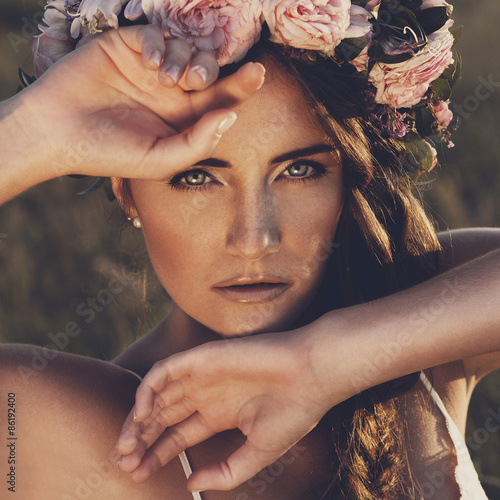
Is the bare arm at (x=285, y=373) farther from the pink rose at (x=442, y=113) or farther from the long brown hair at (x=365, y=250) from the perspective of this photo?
the pink rose at (x=442, y=113)

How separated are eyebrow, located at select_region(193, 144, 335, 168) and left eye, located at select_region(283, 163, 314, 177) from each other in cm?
5

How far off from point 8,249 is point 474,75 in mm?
3654

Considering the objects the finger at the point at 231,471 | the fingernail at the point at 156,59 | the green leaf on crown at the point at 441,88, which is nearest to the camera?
the fingernail at the point at 156,59

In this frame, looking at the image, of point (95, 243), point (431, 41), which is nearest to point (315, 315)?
point (431, 41)

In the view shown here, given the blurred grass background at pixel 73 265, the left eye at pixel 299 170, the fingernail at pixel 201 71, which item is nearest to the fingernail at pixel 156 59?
the fingernail at pixel 201 71

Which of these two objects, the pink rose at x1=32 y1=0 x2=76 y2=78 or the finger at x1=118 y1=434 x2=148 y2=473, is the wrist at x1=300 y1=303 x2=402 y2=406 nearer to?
the finger at x1=118 y1=434 x2=148 y2=473

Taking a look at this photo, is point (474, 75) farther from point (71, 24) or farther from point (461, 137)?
point (71, 24)

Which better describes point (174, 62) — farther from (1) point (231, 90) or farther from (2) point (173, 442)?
(2) point (173, 442)

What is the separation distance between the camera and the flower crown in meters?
1.64

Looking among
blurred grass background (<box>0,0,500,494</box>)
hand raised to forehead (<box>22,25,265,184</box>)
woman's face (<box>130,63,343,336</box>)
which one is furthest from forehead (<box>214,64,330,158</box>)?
blurred grass background (<box>0,0,500,494</box>)

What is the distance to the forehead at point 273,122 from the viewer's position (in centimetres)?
178

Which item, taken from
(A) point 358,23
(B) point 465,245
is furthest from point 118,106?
(B) point 465,245

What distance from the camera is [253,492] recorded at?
6.37ft

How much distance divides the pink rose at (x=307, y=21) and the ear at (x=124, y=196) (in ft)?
2.22
